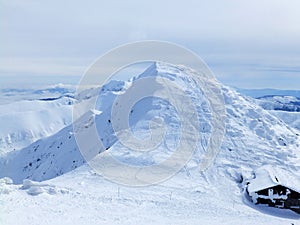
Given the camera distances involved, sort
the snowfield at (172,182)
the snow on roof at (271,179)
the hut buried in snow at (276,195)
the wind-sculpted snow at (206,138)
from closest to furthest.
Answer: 1. the snowfield at (172,182)
2. the hut buried in snow at (276,195)
3. the snow on roof at (271,179)
4. the wind-sculpted snow at (206,138)

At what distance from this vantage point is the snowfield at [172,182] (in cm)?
3419

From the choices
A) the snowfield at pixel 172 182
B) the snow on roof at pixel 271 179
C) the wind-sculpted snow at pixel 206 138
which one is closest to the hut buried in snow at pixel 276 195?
the snow on roof at pixel 271 179

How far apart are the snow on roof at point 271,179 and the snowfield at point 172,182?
1234 mm

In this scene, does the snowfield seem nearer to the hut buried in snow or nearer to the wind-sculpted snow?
the wind-sculpted snow

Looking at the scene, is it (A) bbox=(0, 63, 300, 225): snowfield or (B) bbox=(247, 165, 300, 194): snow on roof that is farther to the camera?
Result: (B) bbox=(247, 165, 300, 194): snow on roof

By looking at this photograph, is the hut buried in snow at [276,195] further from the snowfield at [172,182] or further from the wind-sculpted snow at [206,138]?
the wind-sculpted snow at [206,138]

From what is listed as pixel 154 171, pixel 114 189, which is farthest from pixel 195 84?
pixel 114 189

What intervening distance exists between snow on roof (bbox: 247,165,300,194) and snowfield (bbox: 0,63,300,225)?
123 cm

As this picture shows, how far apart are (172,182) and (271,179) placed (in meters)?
11.3

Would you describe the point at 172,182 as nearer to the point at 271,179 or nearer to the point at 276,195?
the point at 276,195

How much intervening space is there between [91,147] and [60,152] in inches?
940

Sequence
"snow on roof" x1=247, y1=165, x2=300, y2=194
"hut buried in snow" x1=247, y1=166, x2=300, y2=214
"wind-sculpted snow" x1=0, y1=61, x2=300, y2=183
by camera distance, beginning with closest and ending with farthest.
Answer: "hut buried in snow" x1=247, y1=166, x2=300, y2=214 → "snow on roof" x1=247, y1=165, x2=300, y2=194 → "wind-sculpted snow" x1=0, y1=61, x2=300, y2=183

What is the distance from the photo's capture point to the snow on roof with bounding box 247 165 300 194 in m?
44.6

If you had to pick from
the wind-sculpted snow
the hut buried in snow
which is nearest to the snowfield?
the wind-sculpted snow
